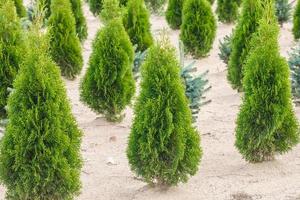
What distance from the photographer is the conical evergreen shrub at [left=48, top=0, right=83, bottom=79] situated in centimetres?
1179

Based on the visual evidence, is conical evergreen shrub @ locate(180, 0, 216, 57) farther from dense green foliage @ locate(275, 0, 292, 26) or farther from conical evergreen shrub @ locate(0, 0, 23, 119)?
conical evergreen shrub @ locate(0, 0, 23, 119)

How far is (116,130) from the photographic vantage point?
31.5 feet

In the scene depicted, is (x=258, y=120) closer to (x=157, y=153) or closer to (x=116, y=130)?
(x=157, y=153)

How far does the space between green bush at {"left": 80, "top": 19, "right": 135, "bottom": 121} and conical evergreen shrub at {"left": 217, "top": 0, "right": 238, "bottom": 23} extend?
688cm

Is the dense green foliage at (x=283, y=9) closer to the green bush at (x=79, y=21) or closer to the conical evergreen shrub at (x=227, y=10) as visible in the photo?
the conical evergreen shrub at (x=227, y=10)

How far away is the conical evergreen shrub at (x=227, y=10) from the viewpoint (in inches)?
637

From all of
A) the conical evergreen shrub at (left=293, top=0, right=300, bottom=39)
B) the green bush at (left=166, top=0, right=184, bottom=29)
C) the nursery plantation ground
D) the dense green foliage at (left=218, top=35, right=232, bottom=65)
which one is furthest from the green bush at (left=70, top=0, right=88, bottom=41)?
the conical evergreen shrub at (left=293, top=0, right=300, bottom=39)

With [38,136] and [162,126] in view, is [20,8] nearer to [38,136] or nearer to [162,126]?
[162,126]

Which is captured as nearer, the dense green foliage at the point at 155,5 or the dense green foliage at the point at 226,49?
the dense green foliage at the point at 226,49

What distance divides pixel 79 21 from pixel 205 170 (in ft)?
24.1

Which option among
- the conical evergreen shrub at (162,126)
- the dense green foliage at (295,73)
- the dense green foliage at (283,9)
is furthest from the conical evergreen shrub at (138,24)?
the conical evergreen shrub at (162,126)

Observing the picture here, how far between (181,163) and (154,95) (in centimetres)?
75

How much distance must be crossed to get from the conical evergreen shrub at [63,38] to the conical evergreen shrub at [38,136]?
5.17m

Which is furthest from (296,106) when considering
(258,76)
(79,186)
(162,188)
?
(79,186)
